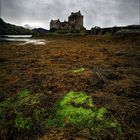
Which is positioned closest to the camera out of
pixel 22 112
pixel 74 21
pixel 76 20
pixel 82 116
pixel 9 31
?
pixel 82 116

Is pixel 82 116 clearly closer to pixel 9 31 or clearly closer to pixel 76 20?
pixel 76 20

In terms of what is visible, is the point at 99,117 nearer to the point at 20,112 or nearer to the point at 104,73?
the point at 20,112

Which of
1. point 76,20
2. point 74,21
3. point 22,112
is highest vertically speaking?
point 76,20

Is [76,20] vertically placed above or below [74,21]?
above

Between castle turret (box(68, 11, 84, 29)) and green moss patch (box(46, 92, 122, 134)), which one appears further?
castle turret (box(68, 11, 84, 29))

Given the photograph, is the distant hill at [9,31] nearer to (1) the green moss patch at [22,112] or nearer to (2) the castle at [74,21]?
(2) the castle at [74,21]

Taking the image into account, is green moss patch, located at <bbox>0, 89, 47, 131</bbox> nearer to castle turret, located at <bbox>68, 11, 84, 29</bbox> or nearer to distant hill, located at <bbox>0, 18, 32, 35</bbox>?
castle turret, located at <bbox>68, 11, 84, 29</bbox>

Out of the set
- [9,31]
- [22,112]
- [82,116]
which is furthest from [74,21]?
[82,116]

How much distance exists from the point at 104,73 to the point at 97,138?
9.01ft

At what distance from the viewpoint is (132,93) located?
3.55m

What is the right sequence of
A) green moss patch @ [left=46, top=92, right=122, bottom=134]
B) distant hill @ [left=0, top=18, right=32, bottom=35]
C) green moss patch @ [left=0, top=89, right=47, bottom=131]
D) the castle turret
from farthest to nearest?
1. distant hill @ [left=0, top=18, right=32, bottom=35]
2. the castle turret
3. green moss patch @ [left=0, top=89, right=47, bottom=131]
4. green moss patch @ [left=46, top=92, right=122, bottom=134]

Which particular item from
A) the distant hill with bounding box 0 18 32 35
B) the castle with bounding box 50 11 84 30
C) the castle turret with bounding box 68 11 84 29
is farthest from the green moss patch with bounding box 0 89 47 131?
the distant hill with bounding box 0 18 32 35

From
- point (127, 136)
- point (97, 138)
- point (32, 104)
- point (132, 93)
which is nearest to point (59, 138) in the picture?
point (97, 138)

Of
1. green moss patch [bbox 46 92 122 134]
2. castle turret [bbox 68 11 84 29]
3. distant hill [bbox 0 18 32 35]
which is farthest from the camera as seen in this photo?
distant hill [bbox 0 18 32 35]
